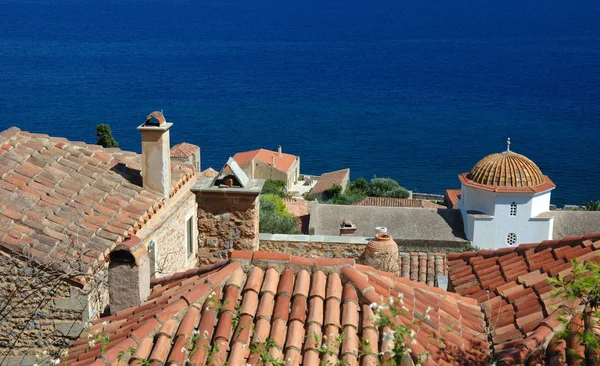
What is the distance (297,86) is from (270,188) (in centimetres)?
6048

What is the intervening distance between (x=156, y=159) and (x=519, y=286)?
6.93 m

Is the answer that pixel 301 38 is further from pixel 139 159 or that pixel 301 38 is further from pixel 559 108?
pixel 139 159

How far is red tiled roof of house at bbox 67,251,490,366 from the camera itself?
5.53 m

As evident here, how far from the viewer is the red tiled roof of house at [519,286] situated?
6.07m

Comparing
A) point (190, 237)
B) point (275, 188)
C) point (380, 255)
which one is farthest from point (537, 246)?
point (275, 188)

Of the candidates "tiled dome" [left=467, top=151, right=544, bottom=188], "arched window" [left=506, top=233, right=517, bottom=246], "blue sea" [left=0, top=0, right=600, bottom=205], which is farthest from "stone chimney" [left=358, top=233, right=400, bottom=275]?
"blue sea" [left=0, top=0, right=600, bottom=205]

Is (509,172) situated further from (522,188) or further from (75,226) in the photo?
(75,226)

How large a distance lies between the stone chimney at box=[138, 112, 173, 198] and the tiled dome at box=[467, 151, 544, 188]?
22.5 meters

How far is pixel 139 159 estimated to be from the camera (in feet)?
45.7

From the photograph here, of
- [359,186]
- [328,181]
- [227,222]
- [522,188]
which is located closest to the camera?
[227,222]

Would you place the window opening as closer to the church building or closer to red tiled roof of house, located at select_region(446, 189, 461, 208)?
the church building

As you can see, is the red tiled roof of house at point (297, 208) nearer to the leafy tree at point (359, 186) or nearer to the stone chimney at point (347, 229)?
the stone chimney at point (347, 229)

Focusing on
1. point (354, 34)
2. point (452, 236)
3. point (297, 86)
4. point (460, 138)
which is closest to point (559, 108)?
point (460, 138)

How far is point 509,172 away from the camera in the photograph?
3200 centimetres
